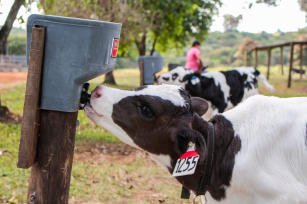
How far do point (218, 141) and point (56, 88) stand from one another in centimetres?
110

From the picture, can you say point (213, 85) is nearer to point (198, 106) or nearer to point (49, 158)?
point (198, 106)

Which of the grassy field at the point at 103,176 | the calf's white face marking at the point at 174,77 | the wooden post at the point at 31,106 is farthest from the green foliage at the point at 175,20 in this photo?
the wooden post at the point at 31,106

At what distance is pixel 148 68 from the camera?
7.05 meters

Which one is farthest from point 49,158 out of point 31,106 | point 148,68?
point 148,68

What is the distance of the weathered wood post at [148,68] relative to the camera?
6.98 m

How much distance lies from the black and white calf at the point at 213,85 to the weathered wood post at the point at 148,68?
0.32 m

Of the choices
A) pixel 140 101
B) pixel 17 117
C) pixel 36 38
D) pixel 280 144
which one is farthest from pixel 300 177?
pixel 17 117

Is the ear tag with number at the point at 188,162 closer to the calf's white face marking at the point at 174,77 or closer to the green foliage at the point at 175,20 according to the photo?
the calf's white face marking at the point at 174,77

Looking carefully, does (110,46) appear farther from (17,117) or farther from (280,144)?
(17,117)

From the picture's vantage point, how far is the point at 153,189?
4465mm

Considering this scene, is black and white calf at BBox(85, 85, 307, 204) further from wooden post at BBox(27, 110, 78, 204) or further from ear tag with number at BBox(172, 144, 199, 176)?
wooden post at BBox(27, 110, 78, 204)

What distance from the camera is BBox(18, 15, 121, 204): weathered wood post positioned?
6.55ft

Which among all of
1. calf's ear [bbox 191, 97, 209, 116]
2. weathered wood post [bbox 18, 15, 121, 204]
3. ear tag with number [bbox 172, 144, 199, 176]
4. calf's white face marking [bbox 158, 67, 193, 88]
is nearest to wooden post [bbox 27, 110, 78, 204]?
weathered wood post [bbox 18, 15, 121, 204]

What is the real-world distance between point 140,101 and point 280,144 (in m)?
0.96
